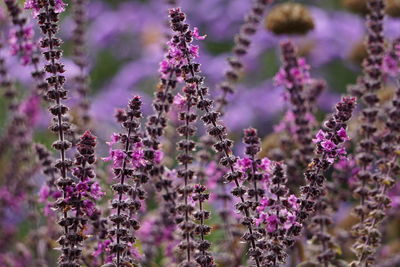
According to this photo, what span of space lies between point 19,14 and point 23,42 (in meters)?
0.07

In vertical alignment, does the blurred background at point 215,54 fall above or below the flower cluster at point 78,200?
above

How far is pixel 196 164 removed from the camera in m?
2.32

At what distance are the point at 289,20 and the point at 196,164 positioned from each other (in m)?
0.59

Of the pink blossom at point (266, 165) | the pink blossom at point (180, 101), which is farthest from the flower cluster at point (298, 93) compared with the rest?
the pink blossom at point (180, 101)

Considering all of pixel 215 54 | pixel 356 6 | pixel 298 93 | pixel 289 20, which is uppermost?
pixel 215 54

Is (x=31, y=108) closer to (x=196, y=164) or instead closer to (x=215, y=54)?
(x=196, y=164)

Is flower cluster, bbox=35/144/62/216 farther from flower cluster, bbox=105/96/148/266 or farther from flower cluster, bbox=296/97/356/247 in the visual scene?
flower cluster, bbox=296/97/356/247

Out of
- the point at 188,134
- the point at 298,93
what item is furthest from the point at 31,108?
the point at 188,134

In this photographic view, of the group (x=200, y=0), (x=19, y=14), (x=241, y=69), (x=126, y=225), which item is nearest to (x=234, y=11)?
(x=200, y=0)

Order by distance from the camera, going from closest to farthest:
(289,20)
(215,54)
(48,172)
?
1. (48,172)
2. (289,20)
3. (215,54)

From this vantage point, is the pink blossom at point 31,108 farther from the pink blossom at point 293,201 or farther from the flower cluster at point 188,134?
the pink blossom at point 293,201

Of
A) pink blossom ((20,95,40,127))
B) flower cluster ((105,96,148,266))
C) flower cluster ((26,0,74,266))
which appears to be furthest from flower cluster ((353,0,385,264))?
pink blossom ((20,95,40,127))

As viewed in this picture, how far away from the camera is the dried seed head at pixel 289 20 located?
8.38ft

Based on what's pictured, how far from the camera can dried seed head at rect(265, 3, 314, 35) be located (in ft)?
8.38
